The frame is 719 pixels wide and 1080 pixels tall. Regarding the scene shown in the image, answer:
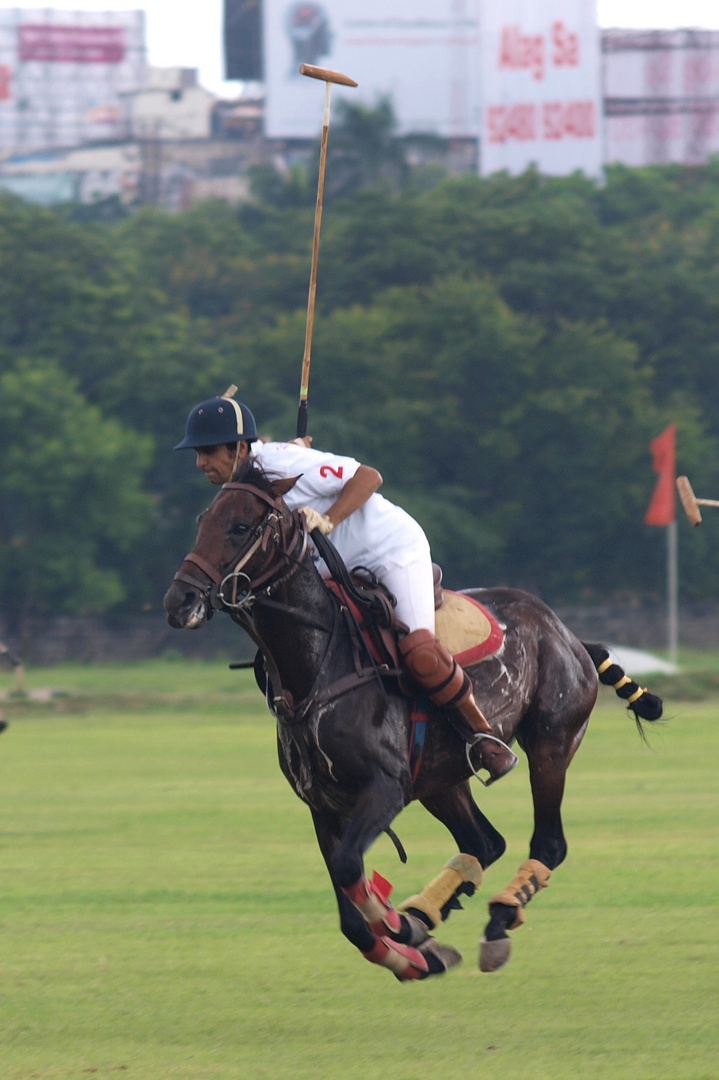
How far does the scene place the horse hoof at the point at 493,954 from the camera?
6.38m

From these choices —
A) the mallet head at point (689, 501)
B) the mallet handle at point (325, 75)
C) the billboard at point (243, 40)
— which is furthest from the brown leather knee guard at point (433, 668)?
the billboard at point (243, 40)

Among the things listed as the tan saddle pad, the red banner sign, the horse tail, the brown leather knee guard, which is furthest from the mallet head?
the red banner sign

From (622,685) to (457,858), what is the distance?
48.3 inches

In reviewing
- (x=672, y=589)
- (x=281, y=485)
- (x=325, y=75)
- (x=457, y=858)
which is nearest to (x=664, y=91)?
(x=672, y=589)

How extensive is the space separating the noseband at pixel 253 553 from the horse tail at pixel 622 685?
1974mm

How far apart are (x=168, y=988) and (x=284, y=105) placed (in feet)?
223

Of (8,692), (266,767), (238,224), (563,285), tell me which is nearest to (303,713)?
(266,767)

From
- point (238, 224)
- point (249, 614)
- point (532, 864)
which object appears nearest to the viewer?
point (249, 614)

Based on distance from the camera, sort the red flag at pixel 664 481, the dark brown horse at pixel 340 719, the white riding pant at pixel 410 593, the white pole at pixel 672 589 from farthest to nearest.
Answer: the red flag at pixel 664 481 < the white pole at pixel 672 589 < the white riding pant at pixel 410 593 < the dark brown horse at pixel 340 719

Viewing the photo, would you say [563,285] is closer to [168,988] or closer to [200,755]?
[200,755]

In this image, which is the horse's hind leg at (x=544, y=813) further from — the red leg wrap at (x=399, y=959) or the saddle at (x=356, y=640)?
the saddle at (x=356, y=640)

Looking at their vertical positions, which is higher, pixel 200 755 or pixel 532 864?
pixel 532 864

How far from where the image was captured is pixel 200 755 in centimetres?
1650

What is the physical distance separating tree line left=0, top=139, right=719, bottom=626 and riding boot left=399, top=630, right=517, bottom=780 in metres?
30.2
